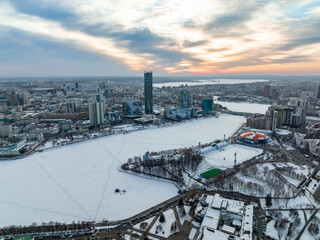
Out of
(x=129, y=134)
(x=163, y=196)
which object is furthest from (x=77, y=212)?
(x=129, y=134)

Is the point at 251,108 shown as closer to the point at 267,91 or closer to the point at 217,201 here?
the point at 267,91

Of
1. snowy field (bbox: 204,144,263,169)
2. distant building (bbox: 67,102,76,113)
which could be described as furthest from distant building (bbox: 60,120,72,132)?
snowy field (bbox: 204,144,263,169)

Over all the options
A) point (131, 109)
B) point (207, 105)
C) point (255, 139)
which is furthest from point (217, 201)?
point (207, 105)

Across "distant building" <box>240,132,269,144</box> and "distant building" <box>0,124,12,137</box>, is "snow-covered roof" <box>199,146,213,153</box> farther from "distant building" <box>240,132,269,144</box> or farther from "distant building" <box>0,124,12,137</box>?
"distant building" <box>0,124,12,137</box>

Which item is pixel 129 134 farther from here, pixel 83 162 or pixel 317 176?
pixel 317 176

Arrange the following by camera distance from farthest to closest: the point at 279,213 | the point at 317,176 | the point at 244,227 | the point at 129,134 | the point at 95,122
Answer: the point at 95,122 → the point at 129,134 → the point at 317,176 → the point at 279,213 → the point at 244,227

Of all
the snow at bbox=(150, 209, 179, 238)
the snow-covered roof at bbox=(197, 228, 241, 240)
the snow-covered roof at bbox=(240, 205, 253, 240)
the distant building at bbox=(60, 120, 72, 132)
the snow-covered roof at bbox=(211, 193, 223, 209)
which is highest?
the distant building at bbox=(60, 120, 72, 132)
